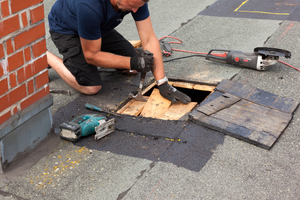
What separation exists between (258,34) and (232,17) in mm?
760

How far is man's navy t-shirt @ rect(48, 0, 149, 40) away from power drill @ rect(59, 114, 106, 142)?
0.69 meters

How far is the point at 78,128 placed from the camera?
228 cm

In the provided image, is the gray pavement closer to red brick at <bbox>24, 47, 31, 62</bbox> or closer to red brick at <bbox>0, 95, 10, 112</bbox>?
red brick at <bbox>0, 95, 10, 112</bbox>

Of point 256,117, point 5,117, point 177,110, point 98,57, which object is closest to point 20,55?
point 5,117

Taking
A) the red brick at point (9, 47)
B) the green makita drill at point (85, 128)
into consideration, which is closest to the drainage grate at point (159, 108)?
the green makita drill at point (85, 128)

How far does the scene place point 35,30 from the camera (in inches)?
78.0

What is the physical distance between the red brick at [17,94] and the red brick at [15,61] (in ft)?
0.47

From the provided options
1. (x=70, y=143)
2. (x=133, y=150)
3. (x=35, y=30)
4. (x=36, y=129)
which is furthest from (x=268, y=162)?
(x=35, y=30)

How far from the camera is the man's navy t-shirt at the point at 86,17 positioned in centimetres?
244

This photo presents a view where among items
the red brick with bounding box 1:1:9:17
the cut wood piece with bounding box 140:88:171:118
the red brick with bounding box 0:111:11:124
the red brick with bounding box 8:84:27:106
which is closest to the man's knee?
the cut wood piece with bounding box 140:88:171:118

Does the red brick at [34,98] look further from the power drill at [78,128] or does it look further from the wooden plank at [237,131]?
the wooden plank at [237,131]

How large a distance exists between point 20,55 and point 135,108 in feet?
4.01

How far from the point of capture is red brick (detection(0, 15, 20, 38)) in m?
1.73

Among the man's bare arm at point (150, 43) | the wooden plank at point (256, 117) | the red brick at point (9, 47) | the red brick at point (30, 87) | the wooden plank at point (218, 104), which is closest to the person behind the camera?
the red brick at point (9, 47)
